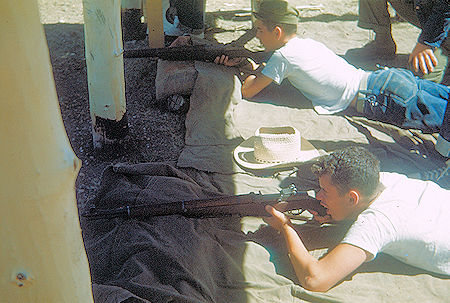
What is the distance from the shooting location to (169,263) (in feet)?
8.97

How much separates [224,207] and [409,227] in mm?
1164


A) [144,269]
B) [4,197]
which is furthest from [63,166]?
[144,269]

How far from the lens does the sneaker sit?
3.94 metres

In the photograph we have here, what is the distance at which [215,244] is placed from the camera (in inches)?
121

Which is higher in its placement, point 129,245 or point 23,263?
point 23,263

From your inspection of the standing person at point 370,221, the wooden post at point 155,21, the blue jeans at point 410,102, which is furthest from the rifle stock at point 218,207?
the wooden post at point 155,21

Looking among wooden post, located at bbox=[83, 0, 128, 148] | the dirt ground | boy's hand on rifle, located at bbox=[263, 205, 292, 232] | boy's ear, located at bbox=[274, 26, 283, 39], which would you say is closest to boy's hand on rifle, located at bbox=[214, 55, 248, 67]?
boy's ear, located at bbox=[274, 26, 283, 39]

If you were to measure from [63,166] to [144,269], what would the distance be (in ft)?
4.28

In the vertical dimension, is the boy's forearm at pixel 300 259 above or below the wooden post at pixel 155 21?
below

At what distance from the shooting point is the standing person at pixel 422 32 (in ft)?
16.0

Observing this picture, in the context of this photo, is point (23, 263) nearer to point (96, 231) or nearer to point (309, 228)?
point (96, 231)

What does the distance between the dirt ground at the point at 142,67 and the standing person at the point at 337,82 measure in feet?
3.84

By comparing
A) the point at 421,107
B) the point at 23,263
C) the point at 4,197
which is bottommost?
the point at 421,107

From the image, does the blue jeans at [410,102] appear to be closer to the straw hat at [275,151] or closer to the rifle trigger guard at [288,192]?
the straw hat at [275,151]
